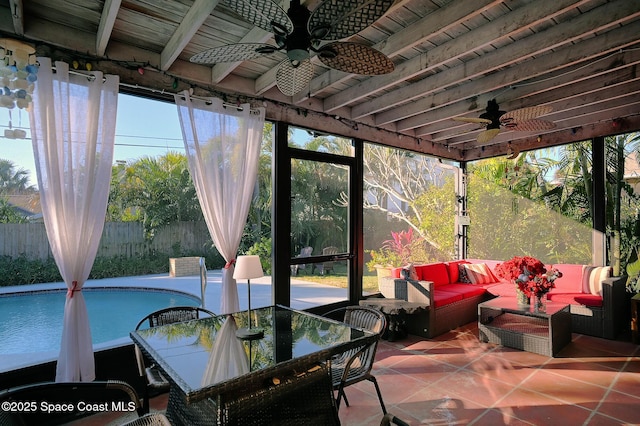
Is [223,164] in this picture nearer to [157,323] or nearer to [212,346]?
[157,323]

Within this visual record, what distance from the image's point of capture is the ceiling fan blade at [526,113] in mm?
3211

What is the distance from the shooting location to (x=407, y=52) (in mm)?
2973

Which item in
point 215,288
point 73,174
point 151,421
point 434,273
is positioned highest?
point 73,174

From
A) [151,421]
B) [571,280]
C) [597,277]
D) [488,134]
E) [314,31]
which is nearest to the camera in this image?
[151,421]

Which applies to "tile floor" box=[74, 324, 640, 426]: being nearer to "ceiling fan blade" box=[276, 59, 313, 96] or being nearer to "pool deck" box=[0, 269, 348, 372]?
"pool deck" box=[0, 269, 348, 372]

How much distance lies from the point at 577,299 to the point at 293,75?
4.42m

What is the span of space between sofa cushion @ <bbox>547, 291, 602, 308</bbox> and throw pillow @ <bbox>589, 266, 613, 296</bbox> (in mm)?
113

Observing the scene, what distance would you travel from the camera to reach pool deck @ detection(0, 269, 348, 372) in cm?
418

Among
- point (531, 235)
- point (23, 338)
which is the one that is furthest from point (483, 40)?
point (23, 338)

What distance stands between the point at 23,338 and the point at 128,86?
497 centimetres

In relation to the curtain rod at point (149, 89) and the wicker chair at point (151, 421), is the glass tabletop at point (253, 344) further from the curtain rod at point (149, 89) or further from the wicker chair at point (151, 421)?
the curtain rod at point (149, 89)

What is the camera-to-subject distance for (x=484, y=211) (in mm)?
6473

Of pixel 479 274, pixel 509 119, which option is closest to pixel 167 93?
pixel 509 119

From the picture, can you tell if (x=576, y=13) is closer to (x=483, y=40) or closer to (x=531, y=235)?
(x=483, y=40)
